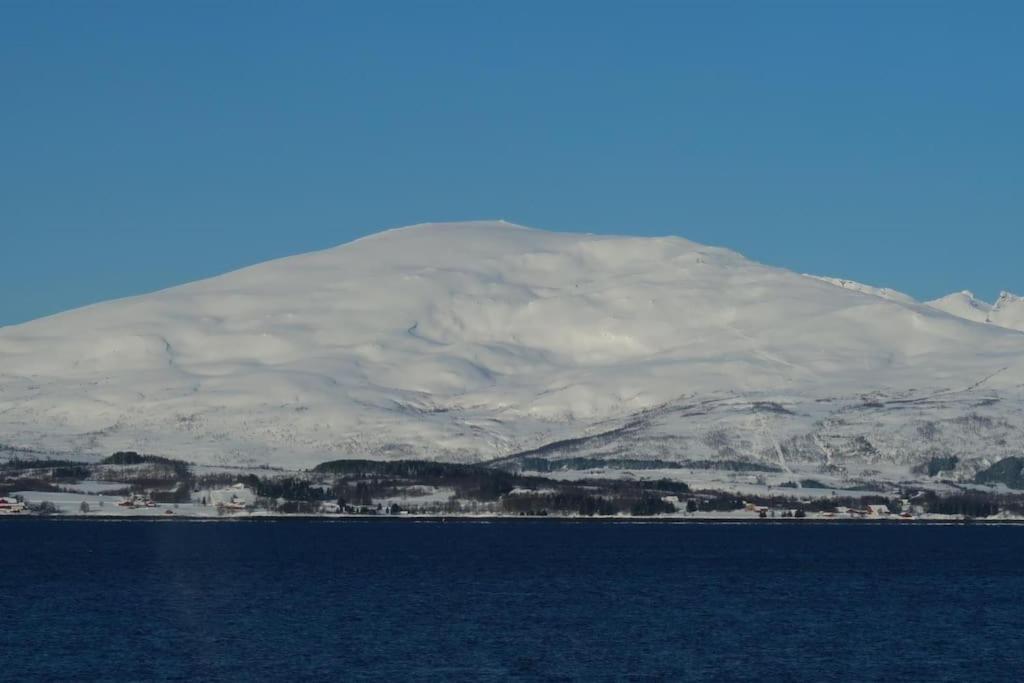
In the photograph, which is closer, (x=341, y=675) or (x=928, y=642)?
(x=341, y=675)

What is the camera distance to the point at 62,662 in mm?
89438

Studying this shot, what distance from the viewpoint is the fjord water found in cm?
8988

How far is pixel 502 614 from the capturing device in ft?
371

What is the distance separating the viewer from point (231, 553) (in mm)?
168125

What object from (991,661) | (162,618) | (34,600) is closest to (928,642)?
(991,661)

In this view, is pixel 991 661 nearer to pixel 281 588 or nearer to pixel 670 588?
pixel 670 588

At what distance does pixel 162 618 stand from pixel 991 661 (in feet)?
147

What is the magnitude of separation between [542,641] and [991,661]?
880 inches

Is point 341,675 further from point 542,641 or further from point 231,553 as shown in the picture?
point 231,553

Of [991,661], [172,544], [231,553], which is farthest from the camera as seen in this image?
[172,544]

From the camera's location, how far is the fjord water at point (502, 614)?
8988 centimetres

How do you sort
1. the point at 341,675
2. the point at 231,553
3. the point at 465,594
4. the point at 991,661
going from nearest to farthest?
1. the point at 341,675
2. the point at 991,661
3. the point at 465,594
4. the point at 231,553

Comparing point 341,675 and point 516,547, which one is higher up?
point 516,547

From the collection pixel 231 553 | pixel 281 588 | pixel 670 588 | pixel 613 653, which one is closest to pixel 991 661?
pixel 613 653
